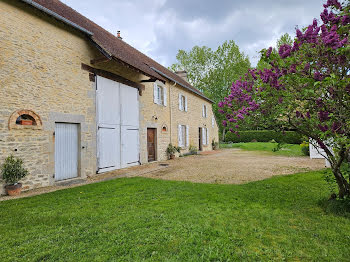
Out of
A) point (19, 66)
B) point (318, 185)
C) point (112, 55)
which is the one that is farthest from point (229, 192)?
point (19, 66)

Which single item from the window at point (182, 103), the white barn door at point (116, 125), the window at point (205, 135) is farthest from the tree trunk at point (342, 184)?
the window at point (205, 135)

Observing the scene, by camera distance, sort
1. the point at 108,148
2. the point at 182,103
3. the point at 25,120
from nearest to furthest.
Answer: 1. the point at 25,120
2. the point at 108,148
3. the point at 182,103

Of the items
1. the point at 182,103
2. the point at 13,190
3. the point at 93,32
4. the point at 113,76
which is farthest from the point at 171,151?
the point at 13,190

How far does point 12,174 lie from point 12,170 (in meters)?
0.10

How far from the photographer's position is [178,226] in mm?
2820

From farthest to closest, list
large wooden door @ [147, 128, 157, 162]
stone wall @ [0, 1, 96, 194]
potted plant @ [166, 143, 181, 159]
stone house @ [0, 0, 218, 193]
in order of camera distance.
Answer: potted plant @ [166, 143, 181, 159], large wooden door @ [147, 128, 157, 162], stone house @ [0, 0, 218, 193], stone wall @ [0, 1, 96, 194]

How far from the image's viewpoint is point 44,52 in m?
5.80

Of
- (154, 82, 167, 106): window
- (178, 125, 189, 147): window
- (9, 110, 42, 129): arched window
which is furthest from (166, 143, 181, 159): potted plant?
(9, 110, 42, 129): arched window

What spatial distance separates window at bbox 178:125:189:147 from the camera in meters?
13.5

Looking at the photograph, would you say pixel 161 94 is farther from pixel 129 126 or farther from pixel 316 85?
pixel 316 85

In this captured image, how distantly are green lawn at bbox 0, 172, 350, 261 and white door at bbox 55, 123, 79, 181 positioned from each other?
1754mm

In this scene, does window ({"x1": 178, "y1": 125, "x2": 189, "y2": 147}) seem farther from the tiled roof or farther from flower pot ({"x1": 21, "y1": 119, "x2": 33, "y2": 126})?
flower pot ({"x1": 21, "y1": 119, "x2": 33, "y2": 126})

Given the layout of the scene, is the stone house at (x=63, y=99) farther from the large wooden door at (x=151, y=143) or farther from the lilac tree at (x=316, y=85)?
the lilac tree at (x=316, y=85)

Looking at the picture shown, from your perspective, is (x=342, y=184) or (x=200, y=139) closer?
(x=342, y=184)
